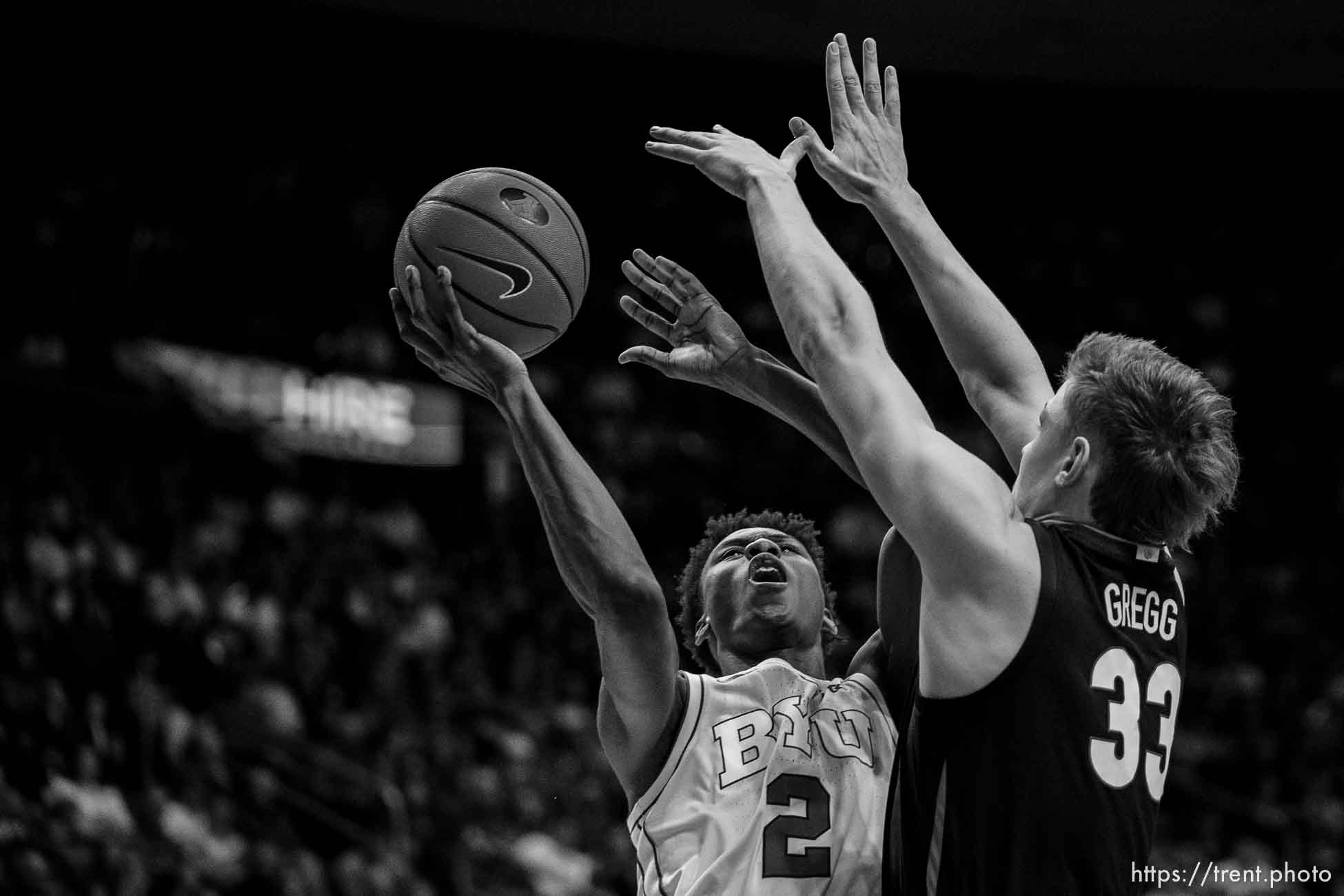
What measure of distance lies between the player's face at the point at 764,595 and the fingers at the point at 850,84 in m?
1.04

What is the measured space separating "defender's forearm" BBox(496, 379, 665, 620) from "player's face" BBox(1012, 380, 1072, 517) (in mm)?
673

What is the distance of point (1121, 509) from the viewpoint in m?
2.39

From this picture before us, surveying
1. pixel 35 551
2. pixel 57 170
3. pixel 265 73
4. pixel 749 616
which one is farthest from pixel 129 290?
pixel 749 616

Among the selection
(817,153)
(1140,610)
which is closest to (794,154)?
(817,153)

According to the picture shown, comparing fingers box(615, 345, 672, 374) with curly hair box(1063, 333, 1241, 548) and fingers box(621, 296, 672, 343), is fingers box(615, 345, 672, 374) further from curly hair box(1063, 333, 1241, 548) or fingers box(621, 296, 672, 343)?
curly hair box(1063, 333, 1241, 548)

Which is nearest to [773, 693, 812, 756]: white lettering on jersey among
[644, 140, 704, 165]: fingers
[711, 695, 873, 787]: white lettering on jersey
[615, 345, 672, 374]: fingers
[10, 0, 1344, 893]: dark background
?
[711, 695, 873, 787]: white lettering on jersey

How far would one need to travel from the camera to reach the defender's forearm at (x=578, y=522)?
273 cm

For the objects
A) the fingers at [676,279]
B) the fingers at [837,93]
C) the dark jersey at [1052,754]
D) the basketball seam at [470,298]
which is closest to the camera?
the dark jersey at [1052,754]

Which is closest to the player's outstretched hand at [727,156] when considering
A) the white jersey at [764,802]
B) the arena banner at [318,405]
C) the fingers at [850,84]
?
the fingers at [850,84]

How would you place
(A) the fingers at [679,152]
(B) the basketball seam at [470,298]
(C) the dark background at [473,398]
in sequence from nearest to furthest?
(A) the fingers at [679,152], (B) the basketball seam at [470,298], (C) the dark background at [473,398]

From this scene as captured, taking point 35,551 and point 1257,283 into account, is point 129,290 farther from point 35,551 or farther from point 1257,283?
point 1257,283

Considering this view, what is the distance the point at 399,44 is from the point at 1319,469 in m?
8.94

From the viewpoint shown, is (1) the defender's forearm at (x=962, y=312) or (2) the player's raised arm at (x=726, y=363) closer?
(1) the defender's forearm at (x=962, y=312)

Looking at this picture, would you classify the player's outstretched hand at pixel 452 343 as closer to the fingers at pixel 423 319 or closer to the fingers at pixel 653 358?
the fingers at pixel 423 319
